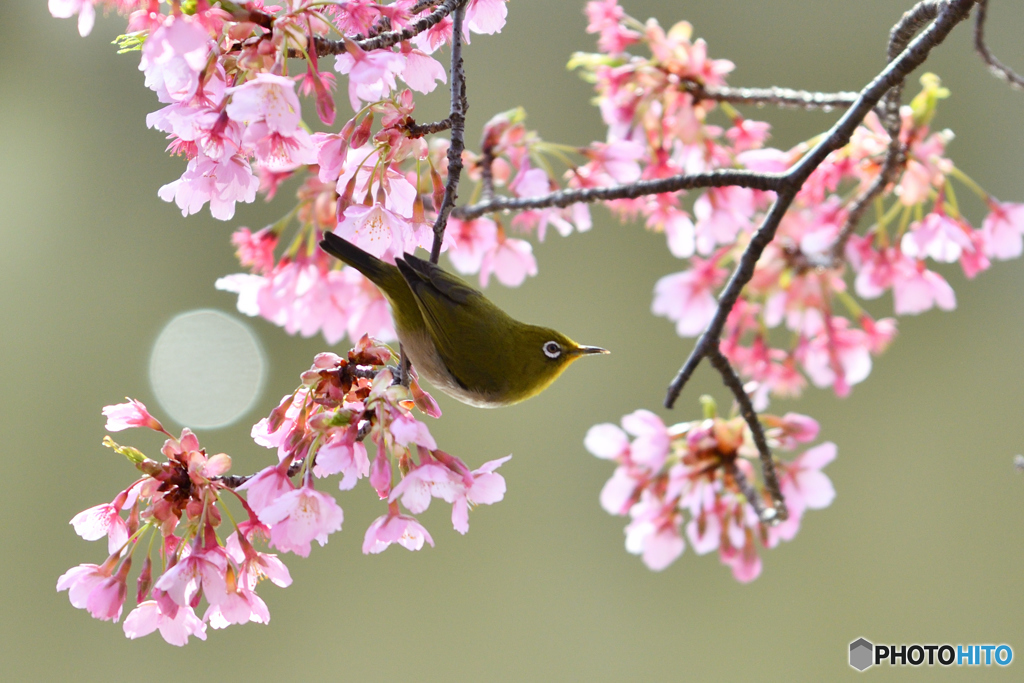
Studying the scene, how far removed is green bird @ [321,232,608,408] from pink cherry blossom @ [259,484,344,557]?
23 cm

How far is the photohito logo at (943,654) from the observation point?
1.52 meters

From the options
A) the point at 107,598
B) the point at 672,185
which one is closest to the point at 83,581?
the point at 107,598

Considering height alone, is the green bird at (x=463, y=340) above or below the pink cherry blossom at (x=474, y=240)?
below

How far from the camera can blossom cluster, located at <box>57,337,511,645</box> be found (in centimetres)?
41

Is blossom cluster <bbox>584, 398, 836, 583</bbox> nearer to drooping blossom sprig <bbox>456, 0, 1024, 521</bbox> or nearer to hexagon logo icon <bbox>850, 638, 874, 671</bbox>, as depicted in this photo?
drooping blossom sprig <bbox>456, 0, 1024, 521</bbox>

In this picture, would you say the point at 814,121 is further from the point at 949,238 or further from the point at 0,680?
the point at 0,680

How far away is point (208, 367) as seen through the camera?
1811mm

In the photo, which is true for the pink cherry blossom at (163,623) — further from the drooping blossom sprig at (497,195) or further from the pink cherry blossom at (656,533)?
the pink cherry blossom at (656,533)

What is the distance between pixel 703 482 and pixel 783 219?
0.36m

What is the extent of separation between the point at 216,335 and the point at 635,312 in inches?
41.6

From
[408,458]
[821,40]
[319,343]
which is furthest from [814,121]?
[408,458]

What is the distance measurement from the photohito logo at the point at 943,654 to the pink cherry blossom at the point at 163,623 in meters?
1.45

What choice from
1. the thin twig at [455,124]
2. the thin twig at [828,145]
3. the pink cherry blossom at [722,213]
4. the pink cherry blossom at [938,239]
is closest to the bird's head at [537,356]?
the thin twig at [828,145]

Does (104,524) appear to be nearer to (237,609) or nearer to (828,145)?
(237,609)
